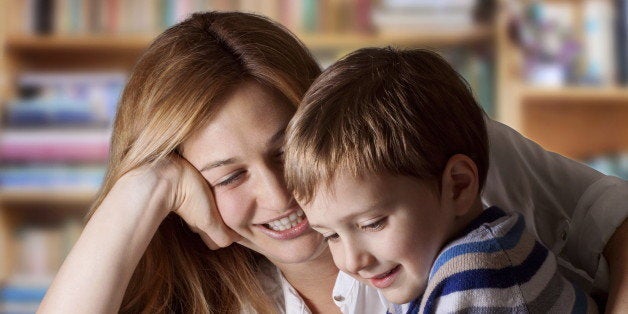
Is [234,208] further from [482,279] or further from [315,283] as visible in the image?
[482,279]

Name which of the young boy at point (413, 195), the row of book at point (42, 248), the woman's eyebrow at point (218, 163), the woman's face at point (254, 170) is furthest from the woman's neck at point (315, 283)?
the row of book at point (42, 248)

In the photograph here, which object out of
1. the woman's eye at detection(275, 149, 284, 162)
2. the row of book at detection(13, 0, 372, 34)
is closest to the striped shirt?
the woman's eye at detection(275, 149, 284, 162)

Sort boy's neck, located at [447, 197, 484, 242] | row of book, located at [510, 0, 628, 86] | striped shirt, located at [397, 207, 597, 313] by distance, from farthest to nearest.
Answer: row of book, located at [510, 0, 628, 86]
boy's neck, located at [447, 197, 484, 242]
striped shirt, located at [397, 207, 597, 313]

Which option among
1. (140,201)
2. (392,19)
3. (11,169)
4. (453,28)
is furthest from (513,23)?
(140,201)

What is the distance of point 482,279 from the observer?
100 cm

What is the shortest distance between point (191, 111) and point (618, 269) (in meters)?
0.67

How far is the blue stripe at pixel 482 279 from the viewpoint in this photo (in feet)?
3.29

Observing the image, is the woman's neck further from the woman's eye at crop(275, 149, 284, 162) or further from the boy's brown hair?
the boy's brown hair

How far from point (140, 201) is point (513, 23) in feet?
7.80

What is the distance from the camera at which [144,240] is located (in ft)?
4.58

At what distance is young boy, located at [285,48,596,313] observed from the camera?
1028 mm

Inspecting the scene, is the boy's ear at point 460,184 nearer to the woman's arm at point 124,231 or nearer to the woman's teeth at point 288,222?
the woman's teeth at point 288,222

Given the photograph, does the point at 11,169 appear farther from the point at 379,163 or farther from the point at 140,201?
the point at 379,163

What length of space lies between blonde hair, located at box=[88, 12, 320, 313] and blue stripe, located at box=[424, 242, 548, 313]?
430mm
